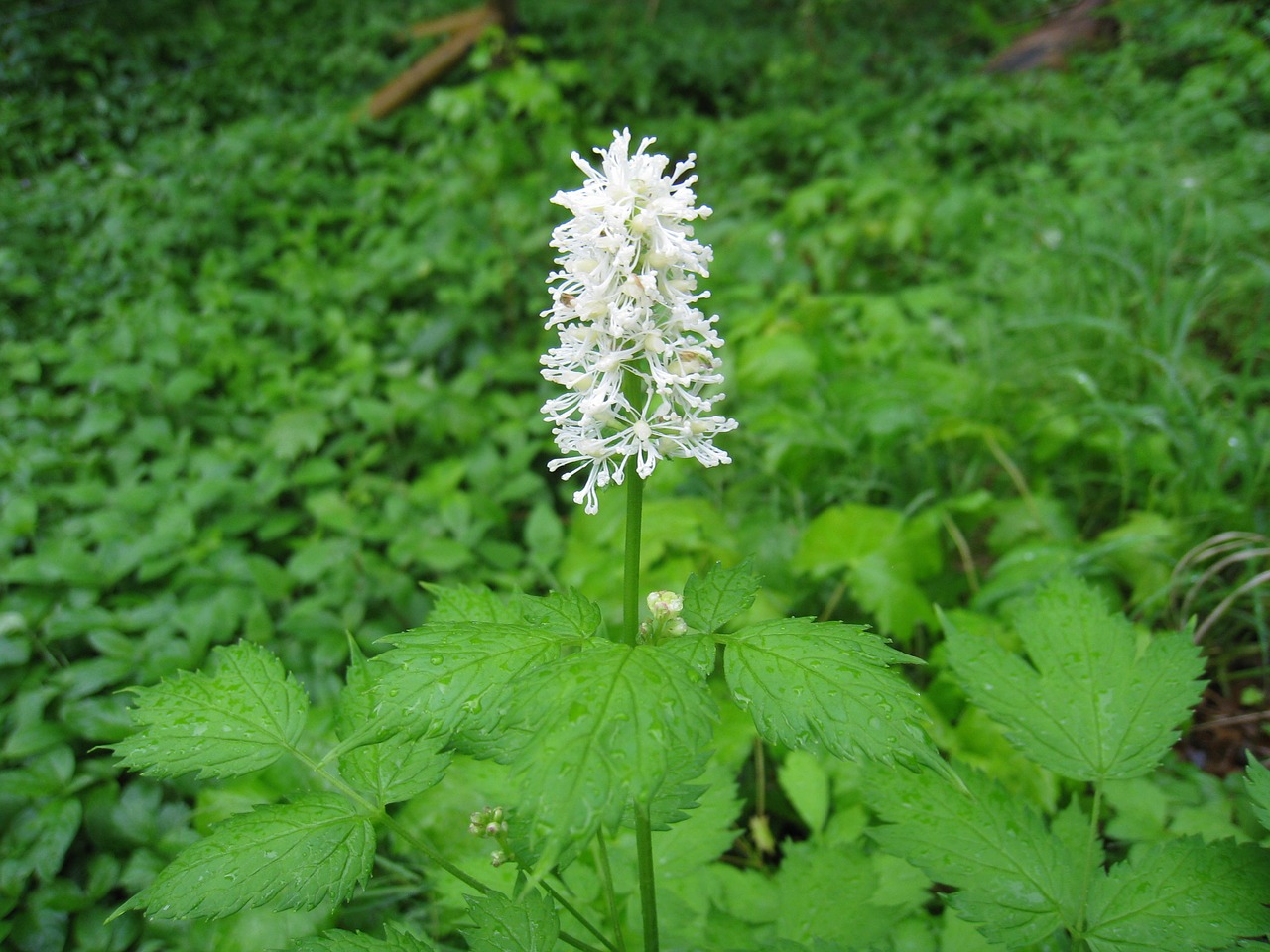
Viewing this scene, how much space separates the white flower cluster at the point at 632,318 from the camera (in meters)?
0.98

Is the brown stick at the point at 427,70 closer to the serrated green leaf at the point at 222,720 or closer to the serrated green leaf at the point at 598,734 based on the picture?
the serrated green leaf at the point at 222,720

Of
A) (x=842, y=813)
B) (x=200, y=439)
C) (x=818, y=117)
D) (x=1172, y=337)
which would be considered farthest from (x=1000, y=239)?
(x=200, y=439)

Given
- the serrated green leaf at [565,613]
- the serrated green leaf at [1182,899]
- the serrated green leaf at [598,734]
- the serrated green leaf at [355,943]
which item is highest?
the serrated green leaf at [565,613]

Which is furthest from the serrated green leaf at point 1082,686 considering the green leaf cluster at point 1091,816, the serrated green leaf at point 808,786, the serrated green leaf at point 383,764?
the serrated green leaf at point 383,764

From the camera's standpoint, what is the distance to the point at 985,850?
45.9 inches

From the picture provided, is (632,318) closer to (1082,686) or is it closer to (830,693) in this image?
(830,693)

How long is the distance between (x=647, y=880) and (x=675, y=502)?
176 cm

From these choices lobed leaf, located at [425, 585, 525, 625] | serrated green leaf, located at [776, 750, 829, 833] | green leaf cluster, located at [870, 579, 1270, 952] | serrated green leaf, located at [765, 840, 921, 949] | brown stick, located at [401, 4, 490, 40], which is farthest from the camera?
brown stick, located at [401, 4, 490, 40]

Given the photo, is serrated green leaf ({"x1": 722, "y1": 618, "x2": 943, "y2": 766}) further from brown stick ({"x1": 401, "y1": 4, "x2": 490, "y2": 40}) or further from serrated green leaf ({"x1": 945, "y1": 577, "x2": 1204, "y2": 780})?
brown stick ({"x1": 401, "y1": 4, "x2": 490, "y2": 40})

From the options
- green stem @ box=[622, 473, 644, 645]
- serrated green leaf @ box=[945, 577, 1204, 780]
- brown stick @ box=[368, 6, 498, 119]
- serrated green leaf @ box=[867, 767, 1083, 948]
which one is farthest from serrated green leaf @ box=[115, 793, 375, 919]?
brown stick @ box=[368, 6, 498, 119]

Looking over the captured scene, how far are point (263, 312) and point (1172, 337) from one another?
181 inches

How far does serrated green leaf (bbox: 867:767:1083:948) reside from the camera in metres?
1.09

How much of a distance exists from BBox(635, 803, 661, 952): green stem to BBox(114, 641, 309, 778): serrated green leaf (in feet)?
1.81

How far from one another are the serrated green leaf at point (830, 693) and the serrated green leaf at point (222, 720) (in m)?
0.73
